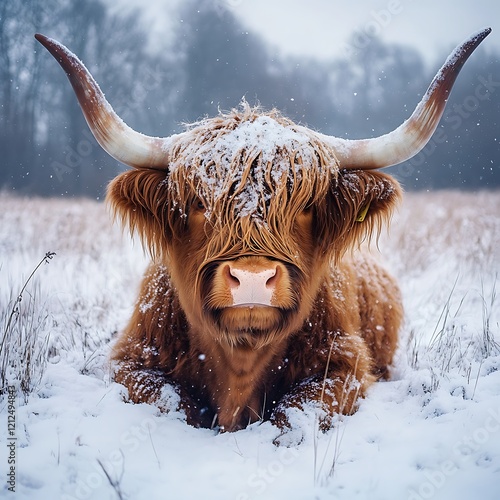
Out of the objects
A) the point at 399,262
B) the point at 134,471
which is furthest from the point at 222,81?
the point at 134,471

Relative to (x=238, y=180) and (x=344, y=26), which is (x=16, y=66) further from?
(x=238, y=180)

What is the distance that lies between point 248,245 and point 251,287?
253mm

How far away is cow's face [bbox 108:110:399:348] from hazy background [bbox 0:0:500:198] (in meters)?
9.03

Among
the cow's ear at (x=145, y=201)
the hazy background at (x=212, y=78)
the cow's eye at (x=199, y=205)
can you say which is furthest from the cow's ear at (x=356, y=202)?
the hazy background at (x=212, y=78)

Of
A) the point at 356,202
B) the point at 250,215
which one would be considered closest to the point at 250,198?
the point at 250,215

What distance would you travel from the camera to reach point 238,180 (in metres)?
2.30

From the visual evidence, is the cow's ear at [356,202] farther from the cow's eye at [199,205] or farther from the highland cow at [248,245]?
the cow's eye at [199,205]

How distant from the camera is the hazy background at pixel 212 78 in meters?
Result: 11.4

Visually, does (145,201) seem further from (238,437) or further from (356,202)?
(238,437)

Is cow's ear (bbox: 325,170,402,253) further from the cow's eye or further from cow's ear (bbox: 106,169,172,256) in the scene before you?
cow's ear (bbox: 106,169,172,256)

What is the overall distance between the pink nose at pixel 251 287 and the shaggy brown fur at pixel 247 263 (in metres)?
0.05

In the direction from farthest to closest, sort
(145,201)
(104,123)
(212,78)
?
(212,78) → (145,201) → (104,123)

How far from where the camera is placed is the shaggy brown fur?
2240 millimetres

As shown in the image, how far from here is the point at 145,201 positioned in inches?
99.0
